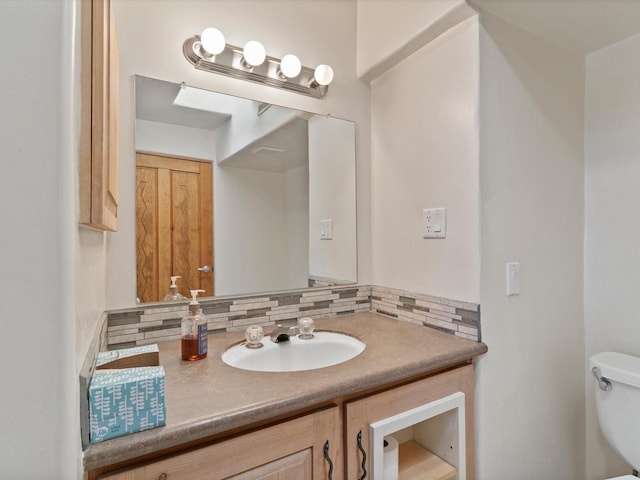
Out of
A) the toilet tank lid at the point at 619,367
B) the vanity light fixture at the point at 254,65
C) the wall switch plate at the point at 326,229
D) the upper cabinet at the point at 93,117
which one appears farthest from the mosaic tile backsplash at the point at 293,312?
the vanity light fixture at the point at 254,65

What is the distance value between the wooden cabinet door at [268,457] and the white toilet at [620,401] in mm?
1042

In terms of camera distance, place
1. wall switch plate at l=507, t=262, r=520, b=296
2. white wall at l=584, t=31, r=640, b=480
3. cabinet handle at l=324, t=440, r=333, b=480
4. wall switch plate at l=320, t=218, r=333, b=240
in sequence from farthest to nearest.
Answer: wall switch plate at l=320, t=218, r=333, b=240, white wall at l=584, t=31, r=640, b=480, wall switch plate at l=507, t=262, r=520, b=296, cabinet handle at l=324, t=440, r=333, b=480

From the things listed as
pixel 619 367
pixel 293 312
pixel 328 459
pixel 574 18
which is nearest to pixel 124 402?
pixel 328 459

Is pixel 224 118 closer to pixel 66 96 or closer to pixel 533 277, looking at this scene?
pixel 66 96

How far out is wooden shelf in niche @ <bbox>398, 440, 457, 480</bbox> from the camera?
1.12 m

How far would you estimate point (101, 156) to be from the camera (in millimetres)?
611

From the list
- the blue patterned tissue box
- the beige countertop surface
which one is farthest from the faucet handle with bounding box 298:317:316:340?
the blue patterned tissue box

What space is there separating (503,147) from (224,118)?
1058 mm

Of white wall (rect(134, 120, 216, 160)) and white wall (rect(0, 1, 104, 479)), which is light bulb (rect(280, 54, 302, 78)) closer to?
white wall (rect(134, 120, 216, 160))

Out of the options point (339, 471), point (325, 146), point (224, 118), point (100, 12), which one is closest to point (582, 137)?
point (325, 146)

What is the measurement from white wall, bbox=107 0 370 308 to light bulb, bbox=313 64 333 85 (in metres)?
0.08

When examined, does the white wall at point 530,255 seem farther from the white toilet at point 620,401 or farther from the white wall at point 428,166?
the white toilet at point 620,401

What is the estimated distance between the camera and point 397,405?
998 mm

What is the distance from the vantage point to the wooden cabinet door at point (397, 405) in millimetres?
911
